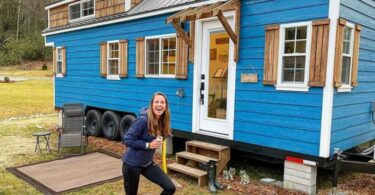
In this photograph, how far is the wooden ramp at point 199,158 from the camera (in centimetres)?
581

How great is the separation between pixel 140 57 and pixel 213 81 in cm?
227

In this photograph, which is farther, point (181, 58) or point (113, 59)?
point (113, 59)

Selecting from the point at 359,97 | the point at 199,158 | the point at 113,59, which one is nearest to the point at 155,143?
the point at 199,158

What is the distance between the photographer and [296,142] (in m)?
5.29

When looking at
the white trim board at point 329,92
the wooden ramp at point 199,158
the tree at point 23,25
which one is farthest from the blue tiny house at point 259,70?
the tree at point 23,25

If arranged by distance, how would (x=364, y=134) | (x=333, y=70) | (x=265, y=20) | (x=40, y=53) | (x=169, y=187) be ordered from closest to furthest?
(x=169, y=187)
(x=333, y=70)
(x=265, y=20)
(x=364, y=134)
(x=40, y=53)

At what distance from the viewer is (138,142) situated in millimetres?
3643

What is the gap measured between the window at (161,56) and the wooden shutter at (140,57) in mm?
97

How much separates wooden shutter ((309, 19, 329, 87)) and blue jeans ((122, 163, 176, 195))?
2635 millimetres

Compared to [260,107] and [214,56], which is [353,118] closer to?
[260,107]

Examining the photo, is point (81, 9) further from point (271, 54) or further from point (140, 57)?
point (271, 54)

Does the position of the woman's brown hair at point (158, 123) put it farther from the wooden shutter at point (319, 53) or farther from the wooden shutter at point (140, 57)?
the wooden shutter at point (140, 57)

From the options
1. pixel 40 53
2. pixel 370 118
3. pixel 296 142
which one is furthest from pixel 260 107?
pixel 40 53

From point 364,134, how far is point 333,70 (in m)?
2.14
